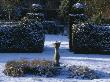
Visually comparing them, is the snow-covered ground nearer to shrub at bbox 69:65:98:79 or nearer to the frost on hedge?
shrub at bbox 69:65:98:79

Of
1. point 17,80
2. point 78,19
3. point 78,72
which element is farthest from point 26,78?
point 78,19

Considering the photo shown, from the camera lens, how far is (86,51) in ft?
61.8

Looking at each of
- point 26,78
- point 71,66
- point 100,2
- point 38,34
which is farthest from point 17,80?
point 100,2

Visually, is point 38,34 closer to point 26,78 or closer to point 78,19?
point 78,19

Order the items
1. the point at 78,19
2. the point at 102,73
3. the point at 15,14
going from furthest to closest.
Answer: the point at 15,14
the point at 78,19
the point at 102,73

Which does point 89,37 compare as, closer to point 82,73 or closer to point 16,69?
point 82,73

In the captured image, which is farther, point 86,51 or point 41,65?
point 86,51

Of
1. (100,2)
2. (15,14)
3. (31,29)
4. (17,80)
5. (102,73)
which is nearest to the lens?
(17,80)

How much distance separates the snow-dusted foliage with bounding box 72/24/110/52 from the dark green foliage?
13.9 feet

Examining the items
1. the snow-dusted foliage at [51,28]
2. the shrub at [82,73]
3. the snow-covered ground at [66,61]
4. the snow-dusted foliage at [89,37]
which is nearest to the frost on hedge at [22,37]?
the snow-covered ground at [66,61]

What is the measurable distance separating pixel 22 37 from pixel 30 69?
14.5ft

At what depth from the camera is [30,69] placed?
1445 centimetres

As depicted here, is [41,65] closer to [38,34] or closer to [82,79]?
[82,79]

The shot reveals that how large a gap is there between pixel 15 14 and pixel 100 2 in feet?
23.8
